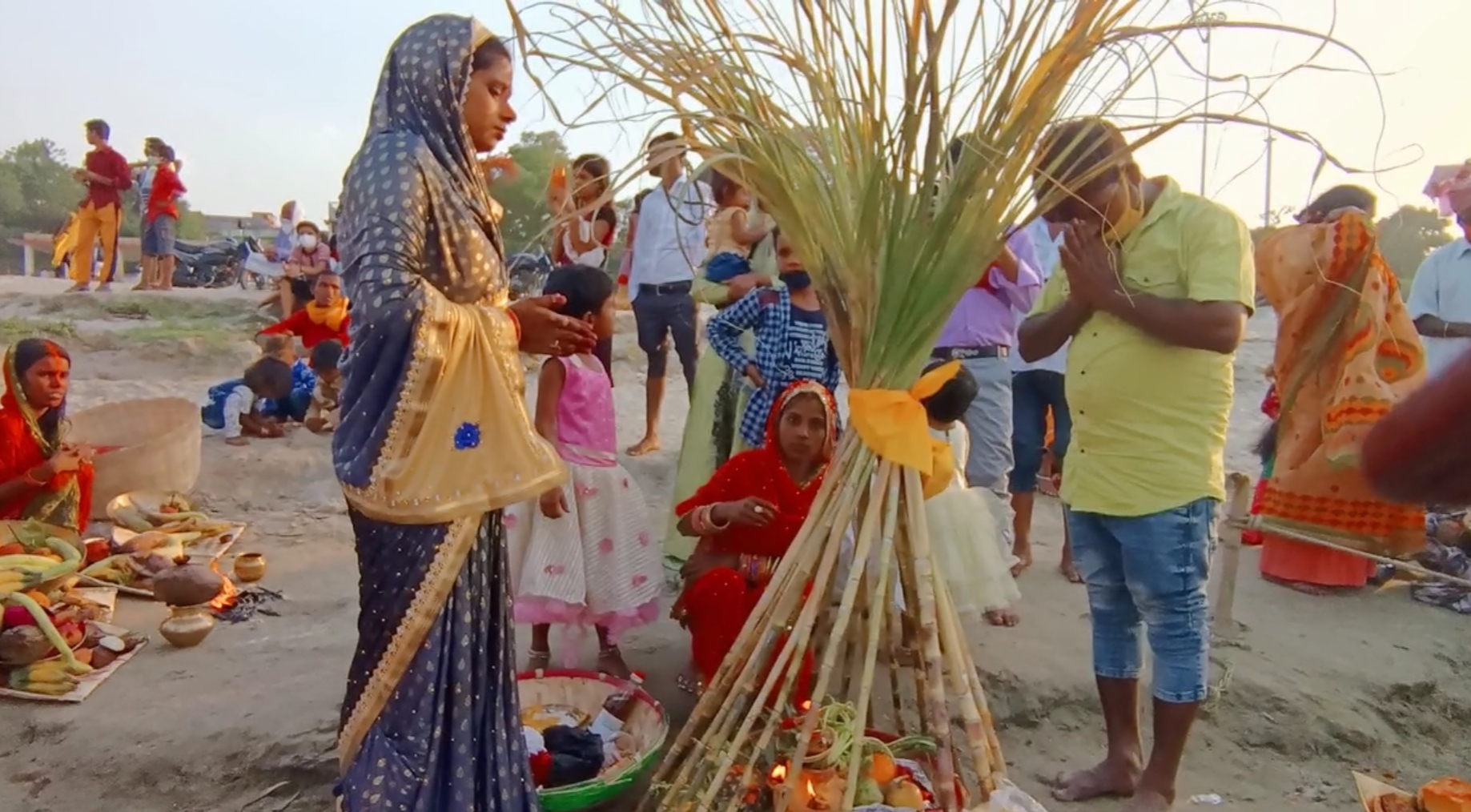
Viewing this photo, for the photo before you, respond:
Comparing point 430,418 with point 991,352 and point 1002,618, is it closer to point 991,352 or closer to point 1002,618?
point 1002,618

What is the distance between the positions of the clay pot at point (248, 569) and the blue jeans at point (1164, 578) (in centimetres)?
343

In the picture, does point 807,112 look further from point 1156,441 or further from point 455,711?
point 455,711

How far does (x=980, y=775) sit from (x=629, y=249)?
460 centimetres

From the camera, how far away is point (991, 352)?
444cm

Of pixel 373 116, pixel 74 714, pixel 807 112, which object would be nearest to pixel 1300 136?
pixel 807 112

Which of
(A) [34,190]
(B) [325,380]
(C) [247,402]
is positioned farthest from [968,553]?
(A) [34,190]

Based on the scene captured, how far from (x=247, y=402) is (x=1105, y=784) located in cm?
580

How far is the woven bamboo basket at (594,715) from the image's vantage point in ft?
8.39

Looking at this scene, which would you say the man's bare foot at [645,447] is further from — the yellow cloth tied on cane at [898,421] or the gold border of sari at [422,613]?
the gold border of sari at [422,613]

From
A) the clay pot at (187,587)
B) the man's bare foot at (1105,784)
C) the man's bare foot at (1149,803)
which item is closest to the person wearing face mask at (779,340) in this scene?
the man's bare foot at (1105,784)

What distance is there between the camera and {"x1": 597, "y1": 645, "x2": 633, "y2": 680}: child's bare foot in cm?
354

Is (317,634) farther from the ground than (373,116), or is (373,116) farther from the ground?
(373,116)

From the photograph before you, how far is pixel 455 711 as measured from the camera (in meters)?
2.18

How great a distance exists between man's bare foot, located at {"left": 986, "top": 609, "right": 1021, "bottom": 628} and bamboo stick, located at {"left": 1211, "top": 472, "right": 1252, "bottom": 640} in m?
0.81
